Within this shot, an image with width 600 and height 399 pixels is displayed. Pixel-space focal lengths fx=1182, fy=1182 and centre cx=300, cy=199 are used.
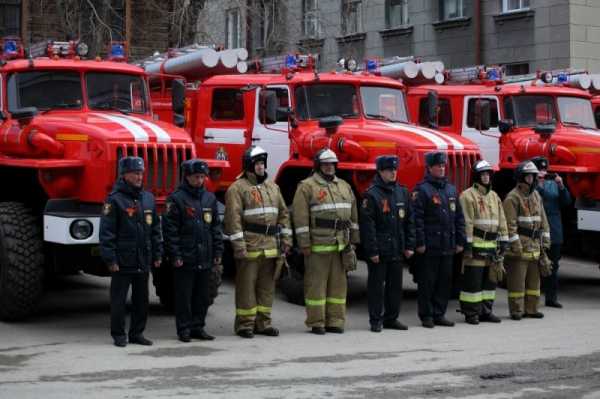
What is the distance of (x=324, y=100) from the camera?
47.8 feet

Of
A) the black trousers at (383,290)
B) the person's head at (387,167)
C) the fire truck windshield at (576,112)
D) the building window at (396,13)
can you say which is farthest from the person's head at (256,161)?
the building window at (396,13)

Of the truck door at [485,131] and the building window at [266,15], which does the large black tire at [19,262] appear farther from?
the building window at [266,15]

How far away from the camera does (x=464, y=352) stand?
10.7m

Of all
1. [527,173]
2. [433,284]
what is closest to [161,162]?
[433,284]

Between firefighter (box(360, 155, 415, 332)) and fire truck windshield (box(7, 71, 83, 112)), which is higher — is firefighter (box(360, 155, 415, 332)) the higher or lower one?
the lower one

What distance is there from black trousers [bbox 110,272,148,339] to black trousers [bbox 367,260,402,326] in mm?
2406

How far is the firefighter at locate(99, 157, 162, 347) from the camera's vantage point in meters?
10.8

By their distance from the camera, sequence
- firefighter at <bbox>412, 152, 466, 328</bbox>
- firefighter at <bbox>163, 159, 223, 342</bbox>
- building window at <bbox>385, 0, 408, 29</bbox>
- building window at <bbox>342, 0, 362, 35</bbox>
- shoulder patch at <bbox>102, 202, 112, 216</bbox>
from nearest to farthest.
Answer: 1. shoulder patch at <bbox>102, 202, 112, 216</bbox>
2. firefighter at <bbox>163, 159, 223, 342</bbox>
3. firefighter at <bbox>412, 152, 466, 328</bbox>
4. building window at <bbox>385, 0, 408, 29</bbox>
5. building window at <bbox>342, 0, 362, 35</bbox>


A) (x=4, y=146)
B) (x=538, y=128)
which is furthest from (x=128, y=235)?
(x=538, y=128)

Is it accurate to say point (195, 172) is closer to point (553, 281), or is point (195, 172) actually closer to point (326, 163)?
point (326, 163)

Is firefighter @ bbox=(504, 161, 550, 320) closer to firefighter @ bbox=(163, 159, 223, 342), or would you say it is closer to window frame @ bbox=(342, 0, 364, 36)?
firefighter @ bbox=(163, 159, 223, 342)

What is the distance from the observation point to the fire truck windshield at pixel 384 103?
572 inches

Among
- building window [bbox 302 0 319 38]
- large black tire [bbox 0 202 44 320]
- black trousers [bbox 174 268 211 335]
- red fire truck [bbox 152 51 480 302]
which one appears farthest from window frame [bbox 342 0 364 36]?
black trousers [bbox 174 268 211 335]

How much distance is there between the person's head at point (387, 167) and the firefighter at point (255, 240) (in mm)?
1129
